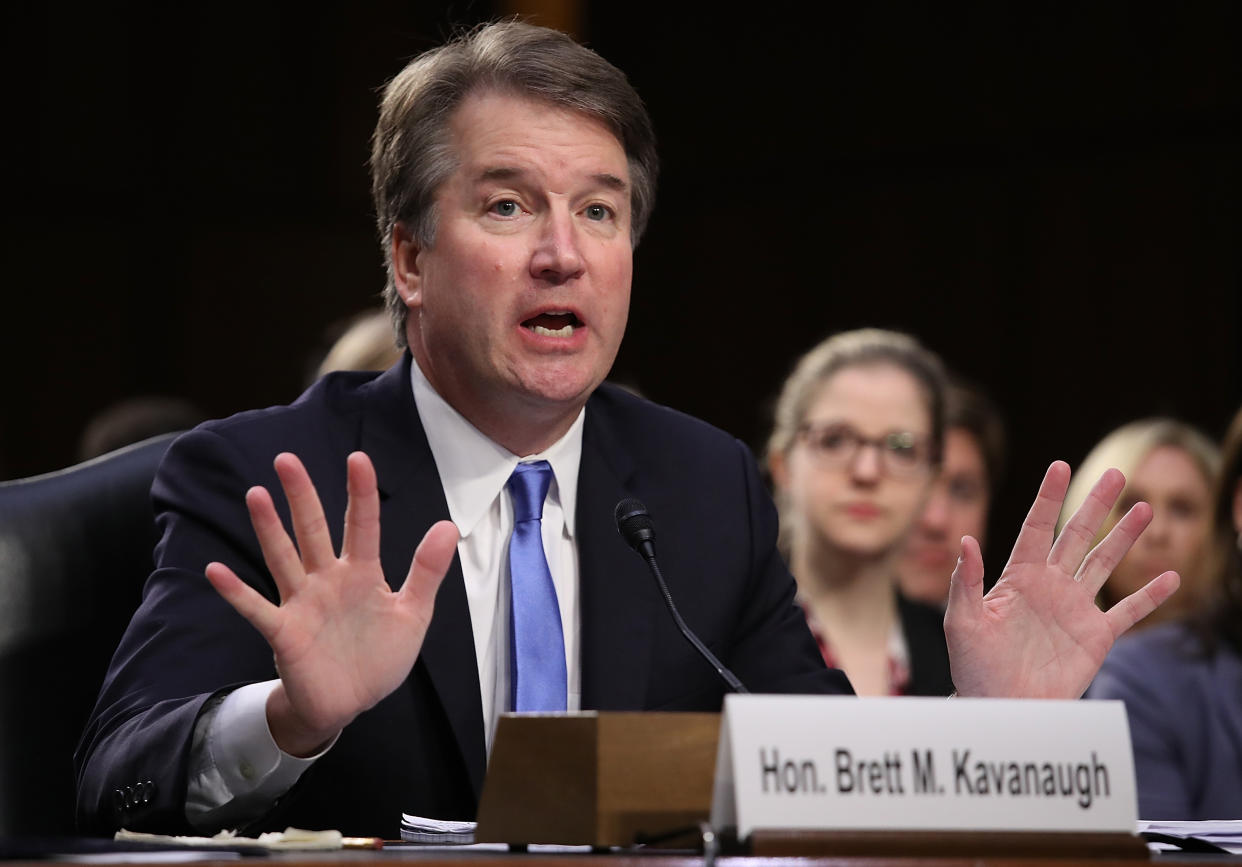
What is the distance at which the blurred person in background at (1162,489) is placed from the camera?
380 cm

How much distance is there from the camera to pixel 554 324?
6.60 ft


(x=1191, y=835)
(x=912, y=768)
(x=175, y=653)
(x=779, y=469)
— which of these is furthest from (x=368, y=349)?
(x=912, y=768)

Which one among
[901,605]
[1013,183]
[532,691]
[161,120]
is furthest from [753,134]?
[532,691]

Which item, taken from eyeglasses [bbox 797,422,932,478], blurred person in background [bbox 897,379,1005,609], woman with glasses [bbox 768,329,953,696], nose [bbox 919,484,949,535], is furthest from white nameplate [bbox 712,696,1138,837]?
nose [bbox 919,484,949,535]

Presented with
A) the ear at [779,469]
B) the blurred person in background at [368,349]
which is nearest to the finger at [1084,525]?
the blurred person in background at [368,349]

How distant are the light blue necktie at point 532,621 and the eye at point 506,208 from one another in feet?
1.08

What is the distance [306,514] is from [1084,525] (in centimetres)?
82

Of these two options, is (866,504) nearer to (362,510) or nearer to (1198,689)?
(1198,689)

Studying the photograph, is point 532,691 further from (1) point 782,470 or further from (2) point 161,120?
(2) point 161,120

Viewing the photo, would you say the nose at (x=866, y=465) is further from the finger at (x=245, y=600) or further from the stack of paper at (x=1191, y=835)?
the finger at (x=245, y=600)

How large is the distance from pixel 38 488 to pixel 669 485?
0.77 meters

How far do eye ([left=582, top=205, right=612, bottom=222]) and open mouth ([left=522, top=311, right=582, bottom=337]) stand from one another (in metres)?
0.13

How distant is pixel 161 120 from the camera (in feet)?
20.0

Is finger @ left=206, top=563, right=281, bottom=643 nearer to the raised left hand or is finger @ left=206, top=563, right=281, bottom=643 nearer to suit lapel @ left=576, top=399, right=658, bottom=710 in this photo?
suit lapel @ left=576, top=399, right=658, bottom=710
